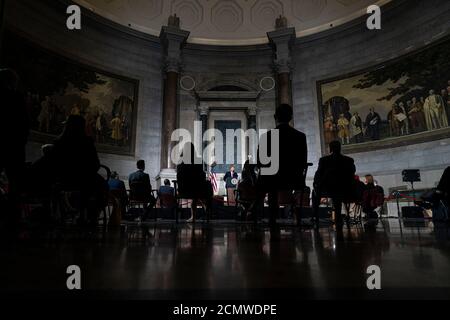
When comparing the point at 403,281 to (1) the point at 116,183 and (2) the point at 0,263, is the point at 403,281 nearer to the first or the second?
(2) the point at 0,263

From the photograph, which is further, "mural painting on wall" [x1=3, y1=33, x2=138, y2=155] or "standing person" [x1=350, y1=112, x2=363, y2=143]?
"standing person" [x1=350, y1=112, x2=363, y2=143]

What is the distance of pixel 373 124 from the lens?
1291cm

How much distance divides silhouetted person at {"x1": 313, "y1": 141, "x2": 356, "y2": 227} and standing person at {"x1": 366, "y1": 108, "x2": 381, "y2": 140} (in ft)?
31.4

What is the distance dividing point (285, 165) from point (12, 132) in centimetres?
266

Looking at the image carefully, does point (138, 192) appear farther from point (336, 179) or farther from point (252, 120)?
point (252, 120)

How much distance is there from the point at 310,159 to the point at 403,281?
44.9 feet

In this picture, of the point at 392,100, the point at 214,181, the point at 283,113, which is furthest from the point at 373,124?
the point at 283,113

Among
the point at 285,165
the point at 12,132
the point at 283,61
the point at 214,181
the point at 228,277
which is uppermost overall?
the point at 283,61

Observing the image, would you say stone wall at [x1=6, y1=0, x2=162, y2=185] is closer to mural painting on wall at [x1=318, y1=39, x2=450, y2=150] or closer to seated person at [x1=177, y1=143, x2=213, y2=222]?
mural painting on wall at [x1=318, y1=39, x2=450, y2=150]

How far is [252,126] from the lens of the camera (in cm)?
1492

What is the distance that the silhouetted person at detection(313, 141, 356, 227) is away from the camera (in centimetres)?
406

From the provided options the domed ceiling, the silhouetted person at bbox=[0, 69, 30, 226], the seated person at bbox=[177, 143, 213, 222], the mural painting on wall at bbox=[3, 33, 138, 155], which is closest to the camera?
the silhouetted person at bbox=[0, 69, 30, 226]

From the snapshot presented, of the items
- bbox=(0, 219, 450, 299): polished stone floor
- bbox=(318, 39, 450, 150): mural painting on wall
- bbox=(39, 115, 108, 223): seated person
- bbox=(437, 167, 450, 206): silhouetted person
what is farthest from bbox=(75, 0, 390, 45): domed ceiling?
bbox=(0, 219, 450, 299): polished stone floor
